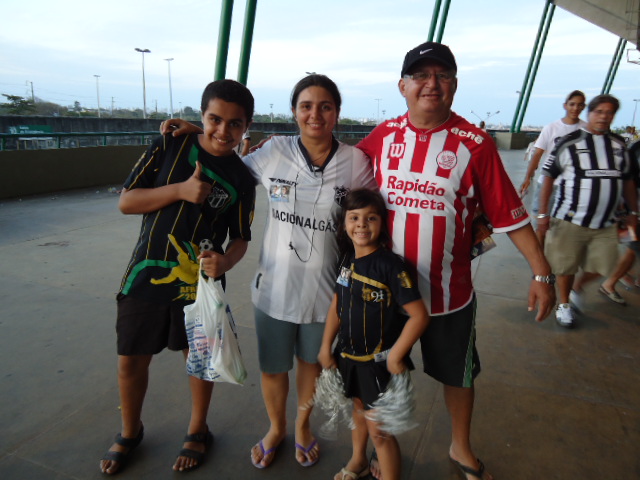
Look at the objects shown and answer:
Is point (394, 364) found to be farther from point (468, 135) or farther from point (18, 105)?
point (18, 105)

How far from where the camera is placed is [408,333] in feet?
5.39

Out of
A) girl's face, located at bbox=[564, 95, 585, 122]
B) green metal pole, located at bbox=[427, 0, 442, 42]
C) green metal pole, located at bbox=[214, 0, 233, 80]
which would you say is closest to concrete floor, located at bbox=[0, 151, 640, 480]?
girl's face, located at bbox=[564, 95, 585, 122]

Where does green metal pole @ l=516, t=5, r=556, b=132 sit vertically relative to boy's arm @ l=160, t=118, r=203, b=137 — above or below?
above

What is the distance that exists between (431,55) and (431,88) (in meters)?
0.12

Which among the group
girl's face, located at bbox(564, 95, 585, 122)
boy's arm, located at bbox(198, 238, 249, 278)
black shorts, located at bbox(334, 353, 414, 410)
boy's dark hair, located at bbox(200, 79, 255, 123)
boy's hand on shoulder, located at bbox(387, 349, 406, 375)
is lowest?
black shorts, located at bbox(334, 353, 414, 410)

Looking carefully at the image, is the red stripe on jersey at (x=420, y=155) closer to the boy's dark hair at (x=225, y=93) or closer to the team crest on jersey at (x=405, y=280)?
the team crest on jersey at (x=405, y=280)

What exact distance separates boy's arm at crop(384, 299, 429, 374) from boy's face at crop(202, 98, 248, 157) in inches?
37.8

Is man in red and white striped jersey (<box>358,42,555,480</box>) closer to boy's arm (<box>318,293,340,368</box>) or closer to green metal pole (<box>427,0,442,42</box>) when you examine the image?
boy's arm (<box>318,293,340,368</box>)

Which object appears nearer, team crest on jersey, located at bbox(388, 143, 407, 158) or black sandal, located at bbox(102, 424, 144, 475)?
team crest on jersey, located at bbox(388, 143, 407, 158)

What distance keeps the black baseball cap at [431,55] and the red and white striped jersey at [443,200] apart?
0.22 m

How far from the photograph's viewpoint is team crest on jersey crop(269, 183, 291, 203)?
1840mm

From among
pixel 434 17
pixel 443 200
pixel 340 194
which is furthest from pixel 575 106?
pixel 434 17

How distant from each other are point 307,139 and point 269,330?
2.71ft

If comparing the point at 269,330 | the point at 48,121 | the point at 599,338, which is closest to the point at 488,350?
the point at 599,338
